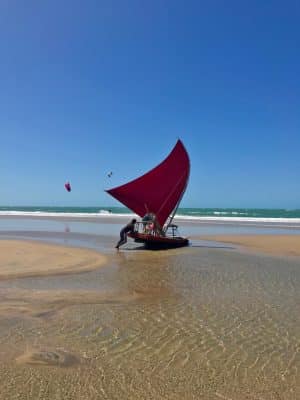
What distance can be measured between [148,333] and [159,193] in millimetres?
14037

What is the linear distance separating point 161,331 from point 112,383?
190 cm

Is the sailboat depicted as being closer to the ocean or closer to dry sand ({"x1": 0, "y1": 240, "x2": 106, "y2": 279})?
dry sand ({"x1": 0, "y1": 240, "x2": 106, "y2": 279})

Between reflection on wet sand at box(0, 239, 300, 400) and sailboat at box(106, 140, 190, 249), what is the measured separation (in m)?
8.11

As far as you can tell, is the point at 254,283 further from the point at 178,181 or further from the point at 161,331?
the point at 178,181

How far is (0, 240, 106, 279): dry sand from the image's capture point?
11.2 metres

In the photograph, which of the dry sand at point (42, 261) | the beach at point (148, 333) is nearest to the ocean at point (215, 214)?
the dry sand at point (42, 261)

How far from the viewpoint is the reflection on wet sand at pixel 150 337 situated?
4.27 meters

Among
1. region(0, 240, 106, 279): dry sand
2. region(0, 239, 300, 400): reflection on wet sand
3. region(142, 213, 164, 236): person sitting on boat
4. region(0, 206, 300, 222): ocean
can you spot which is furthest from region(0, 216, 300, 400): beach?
region(0, 206, 300, 222): ocean

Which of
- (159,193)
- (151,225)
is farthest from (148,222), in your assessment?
(159,193)

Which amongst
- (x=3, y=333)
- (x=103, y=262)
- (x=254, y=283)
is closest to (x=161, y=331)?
(x=3, y=333)

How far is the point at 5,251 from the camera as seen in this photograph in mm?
14992

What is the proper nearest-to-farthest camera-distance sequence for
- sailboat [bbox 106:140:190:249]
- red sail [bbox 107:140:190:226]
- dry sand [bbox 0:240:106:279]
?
dry sand [bbox 0:240:106:279]
sailboat [bbox 106:140:190:249]
red sail [bbox 107:140:190:226]

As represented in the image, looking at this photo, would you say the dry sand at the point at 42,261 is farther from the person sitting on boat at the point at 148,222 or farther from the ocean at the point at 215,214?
the ocean at the point at 215,214

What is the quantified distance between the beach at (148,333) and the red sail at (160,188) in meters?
7.69
